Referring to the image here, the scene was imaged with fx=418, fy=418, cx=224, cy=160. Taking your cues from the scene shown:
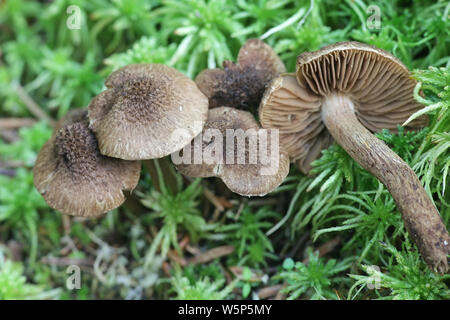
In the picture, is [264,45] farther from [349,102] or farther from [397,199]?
[397,199]

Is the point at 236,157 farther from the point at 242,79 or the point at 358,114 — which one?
the point at 358,114

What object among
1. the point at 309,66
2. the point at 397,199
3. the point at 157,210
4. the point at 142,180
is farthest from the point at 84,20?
the point at 397,199

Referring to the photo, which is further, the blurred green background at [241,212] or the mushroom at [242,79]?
the mushroom at [242,79]

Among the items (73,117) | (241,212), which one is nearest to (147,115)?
(73,117)

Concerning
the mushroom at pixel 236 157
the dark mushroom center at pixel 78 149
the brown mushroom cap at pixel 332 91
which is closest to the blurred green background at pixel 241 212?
the brown mushroom cap at pixel 332 91

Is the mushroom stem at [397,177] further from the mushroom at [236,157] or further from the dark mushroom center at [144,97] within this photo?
the dark mushroom center at [144,97]

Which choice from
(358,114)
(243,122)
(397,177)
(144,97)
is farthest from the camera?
(358,114)
